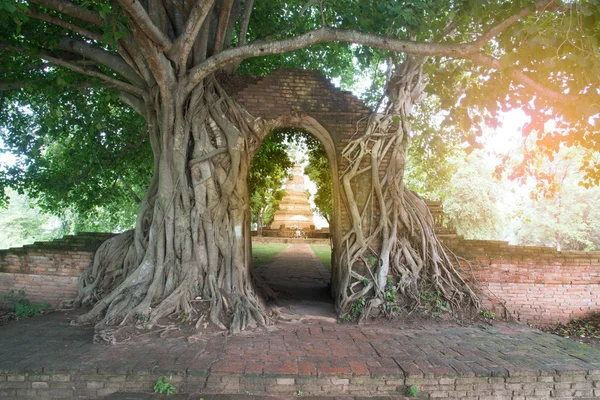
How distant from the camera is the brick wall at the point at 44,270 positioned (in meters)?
6.69

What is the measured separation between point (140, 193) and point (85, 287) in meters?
10.7

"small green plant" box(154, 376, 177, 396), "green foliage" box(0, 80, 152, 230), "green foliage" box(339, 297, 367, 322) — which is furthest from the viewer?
"green foliage" box(0, 80, 152, 230)

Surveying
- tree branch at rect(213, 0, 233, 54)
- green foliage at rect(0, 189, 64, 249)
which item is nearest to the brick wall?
tree branch at rect(213, 0, 233, 54)

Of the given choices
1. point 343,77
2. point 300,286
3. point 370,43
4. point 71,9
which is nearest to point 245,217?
point 300,286

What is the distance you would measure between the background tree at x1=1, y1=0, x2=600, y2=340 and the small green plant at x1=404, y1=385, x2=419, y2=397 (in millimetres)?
2140

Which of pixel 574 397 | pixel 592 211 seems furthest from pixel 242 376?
pixel 592 211

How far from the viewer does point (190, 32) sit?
203 inches

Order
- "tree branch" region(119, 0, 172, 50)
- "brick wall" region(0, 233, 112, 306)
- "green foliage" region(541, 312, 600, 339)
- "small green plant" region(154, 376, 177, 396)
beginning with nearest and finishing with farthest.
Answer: "small green plant" region(154, 376, 177, 396)
"tree branch" region(119, 0, 172, 50)
"green foliage" region(541, 312, 600, 339)
"brick wall" region(0, 233, 112, 306)

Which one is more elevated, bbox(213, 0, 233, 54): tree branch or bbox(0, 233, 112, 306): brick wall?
bbox(213, 0, 233, 54): tree branch

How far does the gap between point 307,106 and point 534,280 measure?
16.1 feet

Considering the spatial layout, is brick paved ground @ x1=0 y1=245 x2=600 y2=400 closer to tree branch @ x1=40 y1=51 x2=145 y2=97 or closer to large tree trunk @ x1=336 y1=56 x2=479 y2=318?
large tree trunk @ x1=336 y1=56 x2=479 y2=318

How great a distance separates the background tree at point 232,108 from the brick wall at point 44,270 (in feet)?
1.17

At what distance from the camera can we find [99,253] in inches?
260

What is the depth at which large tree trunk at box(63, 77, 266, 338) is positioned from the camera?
559cm
